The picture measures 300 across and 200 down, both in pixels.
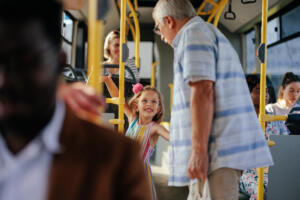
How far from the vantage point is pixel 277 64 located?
6656 millimetres

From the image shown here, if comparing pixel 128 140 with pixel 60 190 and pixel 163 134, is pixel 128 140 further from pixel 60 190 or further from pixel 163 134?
pixel 163 134

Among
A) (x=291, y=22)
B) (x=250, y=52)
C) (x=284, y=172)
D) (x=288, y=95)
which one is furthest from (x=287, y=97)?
(x=250, y=52)

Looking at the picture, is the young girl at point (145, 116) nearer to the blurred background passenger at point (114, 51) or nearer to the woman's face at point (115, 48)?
the blurred background passenger at point (114, 51)

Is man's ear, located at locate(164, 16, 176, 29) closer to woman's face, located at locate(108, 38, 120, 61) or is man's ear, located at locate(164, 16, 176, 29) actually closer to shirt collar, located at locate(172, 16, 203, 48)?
shirt collar, located at locate(172, 16, 203, 48)

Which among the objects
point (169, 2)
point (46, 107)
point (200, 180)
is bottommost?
point (200, 180)

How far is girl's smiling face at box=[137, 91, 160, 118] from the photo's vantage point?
2504mm

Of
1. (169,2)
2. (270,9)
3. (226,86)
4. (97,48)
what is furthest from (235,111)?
(270,9)

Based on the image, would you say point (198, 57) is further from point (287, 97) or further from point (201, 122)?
point (287, 97)

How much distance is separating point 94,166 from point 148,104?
6.54 feet

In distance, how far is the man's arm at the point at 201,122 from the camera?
4.02ft

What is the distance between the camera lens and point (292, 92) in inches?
135

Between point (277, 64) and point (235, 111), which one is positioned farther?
point (277, 64)

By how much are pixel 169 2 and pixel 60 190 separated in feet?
3.45

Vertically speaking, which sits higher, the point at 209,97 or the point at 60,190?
the point at 209,97
